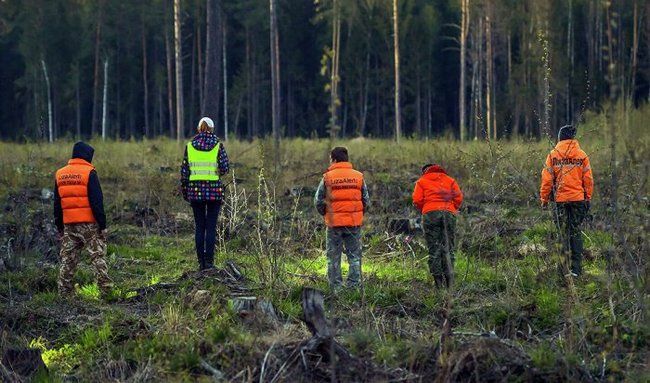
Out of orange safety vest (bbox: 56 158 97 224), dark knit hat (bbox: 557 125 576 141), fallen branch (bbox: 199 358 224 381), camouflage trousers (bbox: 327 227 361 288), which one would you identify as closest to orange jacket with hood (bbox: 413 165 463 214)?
camouflage trousers (bbox: 327 227 361 288)

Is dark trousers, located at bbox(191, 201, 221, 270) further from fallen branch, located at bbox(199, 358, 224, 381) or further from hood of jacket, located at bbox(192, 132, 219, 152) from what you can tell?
fallen branch, located at bbox(199, 358, 224, 381)

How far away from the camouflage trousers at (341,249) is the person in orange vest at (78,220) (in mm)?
2446

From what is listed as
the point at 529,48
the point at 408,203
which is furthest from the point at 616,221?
the point at 529,48

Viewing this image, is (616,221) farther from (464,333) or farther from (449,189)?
(449,189)

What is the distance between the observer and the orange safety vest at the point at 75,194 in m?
8.73

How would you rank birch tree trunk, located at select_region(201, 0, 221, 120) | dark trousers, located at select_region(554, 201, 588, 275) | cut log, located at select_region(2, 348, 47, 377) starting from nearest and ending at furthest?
1. cut log, located at select_region(2, 348, 47, 377)
2. dark trousers, located at select_region(554, 201, 588, 275)
3. birch tree trunk, located at select_region(201, 0, 221, 120)

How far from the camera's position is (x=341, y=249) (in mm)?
9062

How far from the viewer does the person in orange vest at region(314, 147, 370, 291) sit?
8.91m

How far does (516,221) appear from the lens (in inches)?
499

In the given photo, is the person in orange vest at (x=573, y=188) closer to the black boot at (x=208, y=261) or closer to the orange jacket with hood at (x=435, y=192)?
the orange jacket with hood at (x=435, y=192)

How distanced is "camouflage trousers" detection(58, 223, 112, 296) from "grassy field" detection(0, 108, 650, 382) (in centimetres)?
21

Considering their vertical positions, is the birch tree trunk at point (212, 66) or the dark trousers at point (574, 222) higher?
the birch tree trunk at point (212, 66)

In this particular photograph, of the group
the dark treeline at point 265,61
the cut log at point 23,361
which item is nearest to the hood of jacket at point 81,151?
the cut log at point 23,361

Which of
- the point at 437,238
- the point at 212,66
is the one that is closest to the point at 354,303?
the point at 437,238
